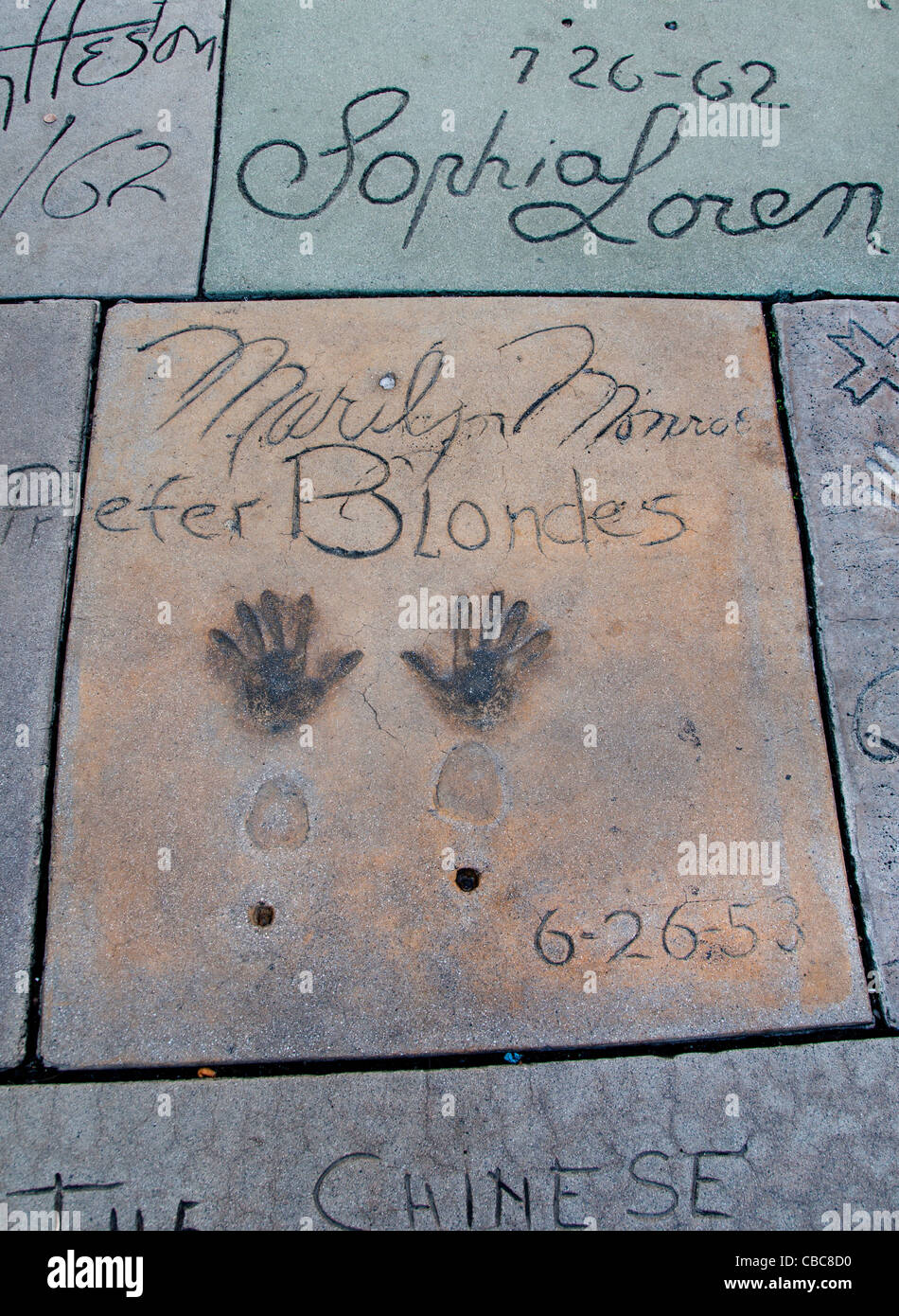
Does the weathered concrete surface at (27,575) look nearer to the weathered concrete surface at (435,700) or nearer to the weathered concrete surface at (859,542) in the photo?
the weathered concrete surface at (435,700)

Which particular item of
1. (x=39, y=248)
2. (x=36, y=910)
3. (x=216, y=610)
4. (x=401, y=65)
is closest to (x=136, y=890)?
(x=36, y=910)

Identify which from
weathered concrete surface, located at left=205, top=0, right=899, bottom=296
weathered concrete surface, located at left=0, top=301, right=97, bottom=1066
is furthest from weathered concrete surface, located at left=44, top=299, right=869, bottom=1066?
weathered concrete surface, located at left=205, top=0, right=899, bottom=296

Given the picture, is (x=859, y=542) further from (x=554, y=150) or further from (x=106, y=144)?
(x=106, y=144)

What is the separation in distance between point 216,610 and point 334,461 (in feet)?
1.79

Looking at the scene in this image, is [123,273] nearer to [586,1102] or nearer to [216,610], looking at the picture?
[216,610]

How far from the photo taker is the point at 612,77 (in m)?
2.82

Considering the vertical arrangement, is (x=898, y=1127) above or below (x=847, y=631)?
below

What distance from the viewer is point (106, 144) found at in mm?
2727

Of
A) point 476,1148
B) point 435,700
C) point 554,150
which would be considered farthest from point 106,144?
point 476,1148

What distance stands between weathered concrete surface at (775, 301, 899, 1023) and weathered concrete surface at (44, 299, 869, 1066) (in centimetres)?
9

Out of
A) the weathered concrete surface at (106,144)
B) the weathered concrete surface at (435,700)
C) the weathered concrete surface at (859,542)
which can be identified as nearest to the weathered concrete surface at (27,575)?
the weathered concrete surface at (435,700)

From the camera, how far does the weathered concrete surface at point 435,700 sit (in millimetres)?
1979

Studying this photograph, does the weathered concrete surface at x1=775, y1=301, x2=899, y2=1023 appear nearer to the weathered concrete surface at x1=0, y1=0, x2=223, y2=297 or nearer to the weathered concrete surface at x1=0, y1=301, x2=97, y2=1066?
the weathered concrete surface at x1=0, y1=0, x2=223, y2=297

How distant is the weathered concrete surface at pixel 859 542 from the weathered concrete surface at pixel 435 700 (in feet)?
0.28
